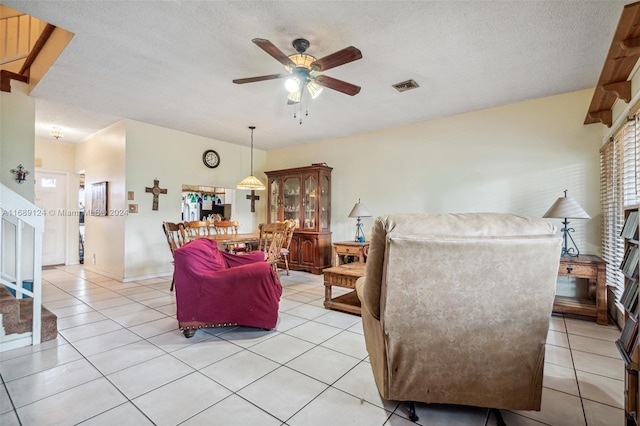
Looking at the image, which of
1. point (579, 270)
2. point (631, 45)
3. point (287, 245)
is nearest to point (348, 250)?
point (287, 245)

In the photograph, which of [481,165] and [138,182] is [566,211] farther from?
[138,182]

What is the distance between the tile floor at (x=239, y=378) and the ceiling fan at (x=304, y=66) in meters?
2.29

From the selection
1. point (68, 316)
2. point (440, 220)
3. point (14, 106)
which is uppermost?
point (14, 106)

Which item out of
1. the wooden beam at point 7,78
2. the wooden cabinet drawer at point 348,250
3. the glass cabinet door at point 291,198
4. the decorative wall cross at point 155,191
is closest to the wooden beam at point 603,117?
the wooden cabinet drawer at point 348,250

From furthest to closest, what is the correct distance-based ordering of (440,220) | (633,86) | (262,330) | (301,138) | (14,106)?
(301,138) → (14,106) → (262,330) → (633,86) → (440,220)

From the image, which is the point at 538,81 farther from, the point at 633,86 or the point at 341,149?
the point at 341,149

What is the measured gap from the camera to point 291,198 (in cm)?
602

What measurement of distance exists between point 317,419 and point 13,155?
16.4 feet

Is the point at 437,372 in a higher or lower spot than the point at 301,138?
lower

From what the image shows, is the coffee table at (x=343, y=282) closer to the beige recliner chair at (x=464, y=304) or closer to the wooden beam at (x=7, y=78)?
the beige recliner chair at (x=464, y=304)

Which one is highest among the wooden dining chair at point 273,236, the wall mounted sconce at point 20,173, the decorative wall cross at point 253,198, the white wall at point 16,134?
the white wall at point 16,134

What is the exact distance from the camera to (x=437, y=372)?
4.94ft

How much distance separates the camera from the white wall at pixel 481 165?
11.5 ft

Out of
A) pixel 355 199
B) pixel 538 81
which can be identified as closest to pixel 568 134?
pixel 538 81
